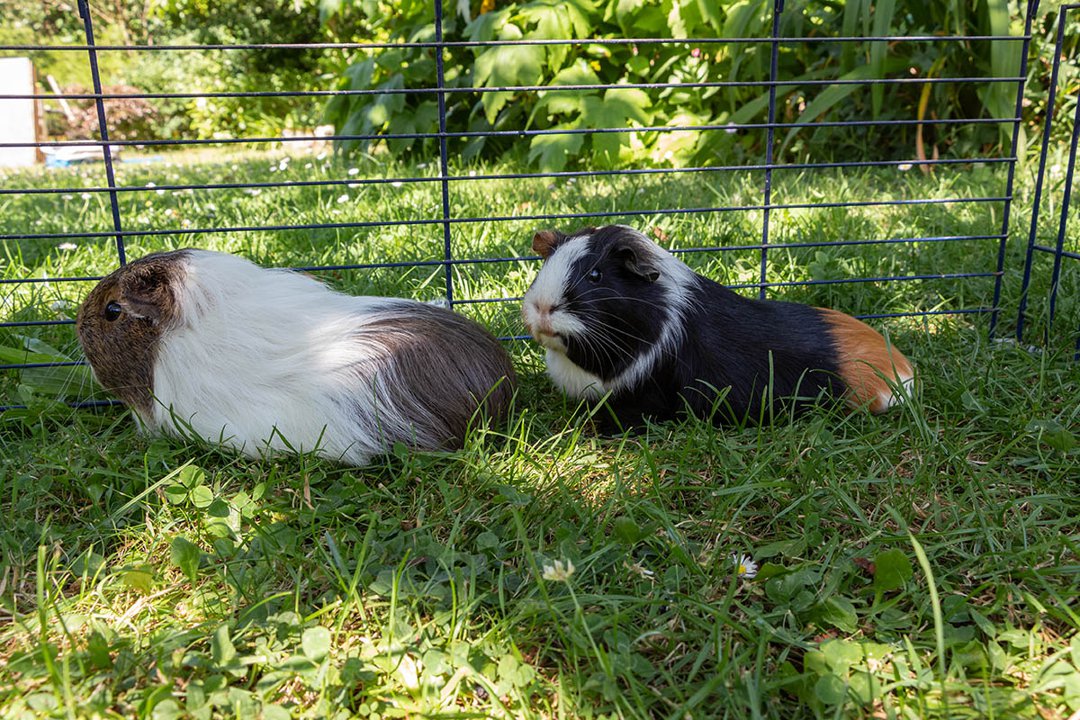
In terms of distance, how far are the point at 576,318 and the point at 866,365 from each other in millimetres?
893

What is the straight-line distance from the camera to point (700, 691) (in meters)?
1.25

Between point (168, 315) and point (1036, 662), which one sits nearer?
point (1036, 662)

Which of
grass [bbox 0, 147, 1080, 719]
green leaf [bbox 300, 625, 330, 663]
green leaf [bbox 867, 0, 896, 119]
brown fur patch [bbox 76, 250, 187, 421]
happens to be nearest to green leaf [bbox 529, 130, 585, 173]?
green leaf [bbox 867, 0, 896, 119]

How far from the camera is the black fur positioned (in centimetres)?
215

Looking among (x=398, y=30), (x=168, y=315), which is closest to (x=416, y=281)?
(x=168, y=315)

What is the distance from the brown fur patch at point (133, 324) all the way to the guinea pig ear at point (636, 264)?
1.22 m

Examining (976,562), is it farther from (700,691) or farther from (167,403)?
(167,403)

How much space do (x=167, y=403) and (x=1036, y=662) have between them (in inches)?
81.0

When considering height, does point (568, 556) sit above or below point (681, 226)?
below

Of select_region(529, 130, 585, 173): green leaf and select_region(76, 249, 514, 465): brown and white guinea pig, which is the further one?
select_region(529, 130, 585, 173): green leaf

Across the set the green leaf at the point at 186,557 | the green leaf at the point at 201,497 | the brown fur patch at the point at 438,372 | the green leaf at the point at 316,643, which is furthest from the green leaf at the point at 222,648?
the brown fur patch at the point at 438,372

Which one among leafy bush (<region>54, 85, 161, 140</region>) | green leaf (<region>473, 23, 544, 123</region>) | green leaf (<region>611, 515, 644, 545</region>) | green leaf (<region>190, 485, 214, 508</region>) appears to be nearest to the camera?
green leaf (<region>611, 515, 644, 545</region>)

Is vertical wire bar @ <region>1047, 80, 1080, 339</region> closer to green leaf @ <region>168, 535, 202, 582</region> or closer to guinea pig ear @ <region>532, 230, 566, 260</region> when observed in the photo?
guinea pig ear @ <region>532, 230, 566, 260</region>

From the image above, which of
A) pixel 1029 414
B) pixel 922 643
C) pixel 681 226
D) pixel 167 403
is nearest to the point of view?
pixel 922 643
